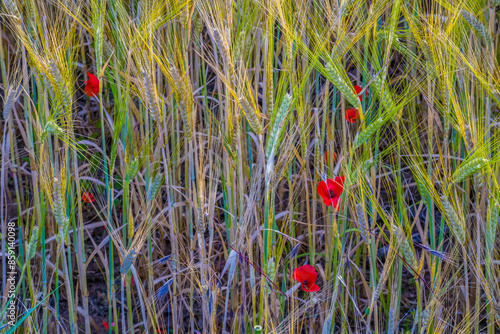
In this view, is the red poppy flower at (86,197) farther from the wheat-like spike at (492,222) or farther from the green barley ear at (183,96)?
the wheat-like spike at (492,222)

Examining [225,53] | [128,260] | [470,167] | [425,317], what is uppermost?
Answer: [225,53]

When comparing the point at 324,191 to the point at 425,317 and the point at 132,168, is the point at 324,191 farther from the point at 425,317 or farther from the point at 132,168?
the point at 132,168

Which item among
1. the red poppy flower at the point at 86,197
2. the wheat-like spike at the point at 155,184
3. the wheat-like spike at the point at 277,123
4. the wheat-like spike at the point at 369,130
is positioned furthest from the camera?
the red poppy flower at the point at 86,197

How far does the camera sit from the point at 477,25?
1078 mm

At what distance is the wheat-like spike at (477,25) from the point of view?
3.51 feet

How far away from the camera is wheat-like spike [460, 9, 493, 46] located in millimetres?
1068

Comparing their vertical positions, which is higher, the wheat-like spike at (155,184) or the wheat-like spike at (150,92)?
the wheat-like spike at (150,92)

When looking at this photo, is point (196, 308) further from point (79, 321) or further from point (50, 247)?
point (50, 247)

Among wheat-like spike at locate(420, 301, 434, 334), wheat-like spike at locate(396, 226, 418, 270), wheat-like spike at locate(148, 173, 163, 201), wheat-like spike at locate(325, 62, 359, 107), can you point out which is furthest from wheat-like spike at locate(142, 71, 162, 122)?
wheat-like spike at locate(420, 301, 434, 334)

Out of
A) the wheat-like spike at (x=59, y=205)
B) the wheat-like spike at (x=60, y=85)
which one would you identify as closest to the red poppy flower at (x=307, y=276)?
the wheat-like spike at (x=59, y=205)

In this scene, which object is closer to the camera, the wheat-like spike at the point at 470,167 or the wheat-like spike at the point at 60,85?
the wheat-like spike at the point at 470,167

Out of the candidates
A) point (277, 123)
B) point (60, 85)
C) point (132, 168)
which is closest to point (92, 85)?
point (60, 85)

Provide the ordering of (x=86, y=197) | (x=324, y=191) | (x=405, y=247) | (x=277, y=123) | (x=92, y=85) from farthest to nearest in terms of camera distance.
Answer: (x=86, y=197), (x=92, y=85), (x=324, y=191), (x=405, y=247), (x=277, y=123)

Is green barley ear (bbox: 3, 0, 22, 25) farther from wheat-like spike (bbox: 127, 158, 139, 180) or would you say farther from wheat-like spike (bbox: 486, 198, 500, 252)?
wheat-like spike (bbox: 486, 198, 500, 252)
